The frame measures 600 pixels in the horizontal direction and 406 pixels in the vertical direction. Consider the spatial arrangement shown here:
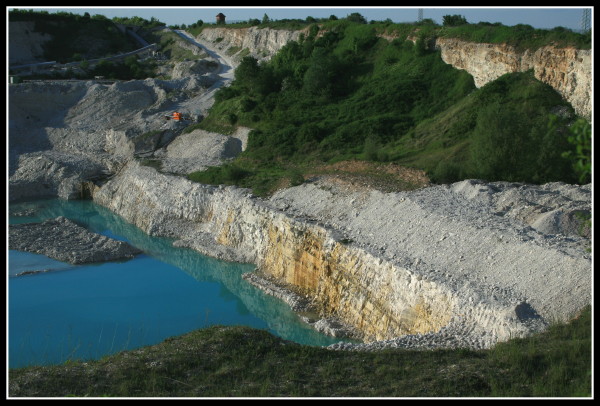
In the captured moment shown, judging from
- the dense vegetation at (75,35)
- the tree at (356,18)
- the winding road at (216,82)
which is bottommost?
the winding road at (216,82)

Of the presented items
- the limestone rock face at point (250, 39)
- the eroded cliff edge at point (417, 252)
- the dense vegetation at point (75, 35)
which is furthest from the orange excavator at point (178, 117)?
the dense vegetation at point (75, 35)

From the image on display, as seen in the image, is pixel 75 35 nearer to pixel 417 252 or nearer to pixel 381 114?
pixel 381 114

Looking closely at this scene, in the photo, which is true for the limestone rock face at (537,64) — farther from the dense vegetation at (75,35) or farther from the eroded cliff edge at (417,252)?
the dense vegetation at (75,35)

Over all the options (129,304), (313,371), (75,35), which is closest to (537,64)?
(129,304)

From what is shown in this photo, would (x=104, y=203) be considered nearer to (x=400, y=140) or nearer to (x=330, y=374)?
(x=400, y=140)

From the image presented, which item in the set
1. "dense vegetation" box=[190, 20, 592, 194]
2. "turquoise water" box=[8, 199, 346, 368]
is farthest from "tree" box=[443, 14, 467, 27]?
"turquoise water" box=[8, 199, 346, 368]

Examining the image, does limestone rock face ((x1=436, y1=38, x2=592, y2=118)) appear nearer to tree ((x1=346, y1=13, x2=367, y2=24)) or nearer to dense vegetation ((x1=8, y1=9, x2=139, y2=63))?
tree ((x1=346, y1=13, x2=367, y2=24))

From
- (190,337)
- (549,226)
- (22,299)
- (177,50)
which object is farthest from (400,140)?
(177,50)
